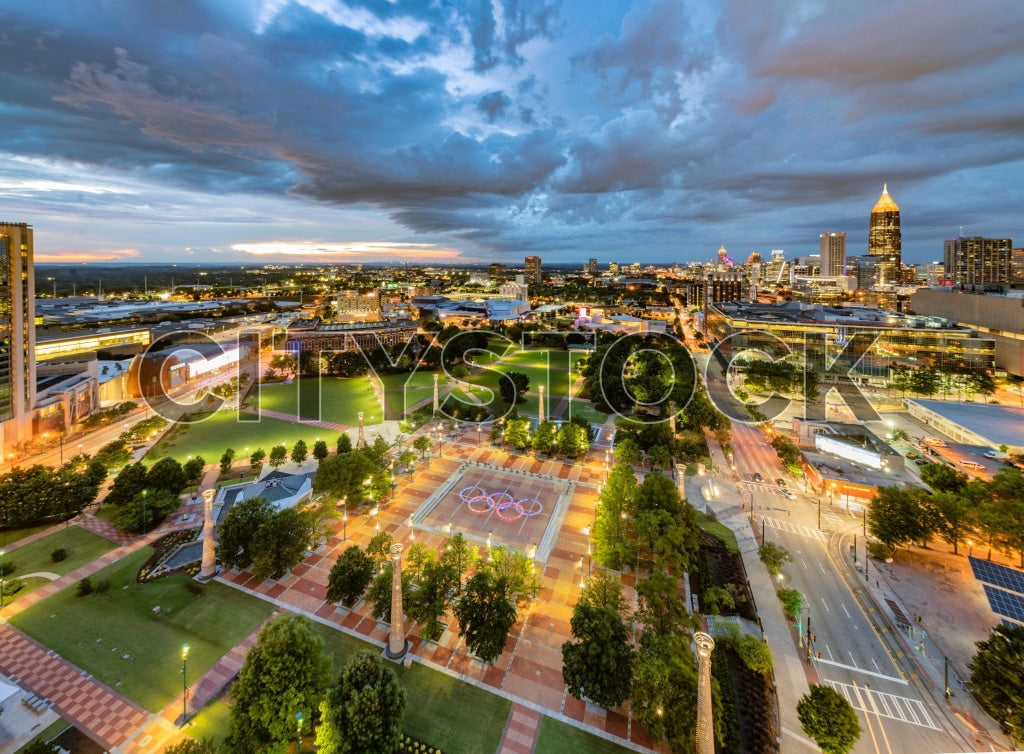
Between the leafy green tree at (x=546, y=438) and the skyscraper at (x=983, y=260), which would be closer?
the leafy green tree at (x=546, y=438)

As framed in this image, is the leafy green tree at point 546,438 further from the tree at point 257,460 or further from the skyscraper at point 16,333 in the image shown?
the skyscraper at point 16,333

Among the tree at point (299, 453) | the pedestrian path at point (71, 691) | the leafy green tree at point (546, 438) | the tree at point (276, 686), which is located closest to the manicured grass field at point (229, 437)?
the tree at point (299, 453)

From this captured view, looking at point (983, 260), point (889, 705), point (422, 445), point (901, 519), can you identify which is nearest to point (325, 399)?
point (422, 445)

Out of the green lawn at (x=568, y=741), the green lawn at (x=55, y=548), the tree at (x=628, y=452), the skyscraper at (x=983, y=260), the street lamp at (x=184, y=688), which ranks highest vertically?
the skyscraper at (x=983, y=260)

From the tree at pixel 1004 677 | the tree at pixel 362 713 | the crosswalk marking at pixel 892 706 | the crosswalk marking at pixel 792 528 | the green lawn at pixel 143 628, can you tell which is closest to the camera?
the tree at pixel 362 713

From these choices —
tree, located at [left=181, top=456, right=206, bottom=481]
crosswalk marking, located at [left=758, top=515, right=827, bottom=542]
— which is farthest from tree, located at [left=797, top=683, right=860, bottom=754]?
tree, located at [left=181, top=456, right=206, bottom=481]
